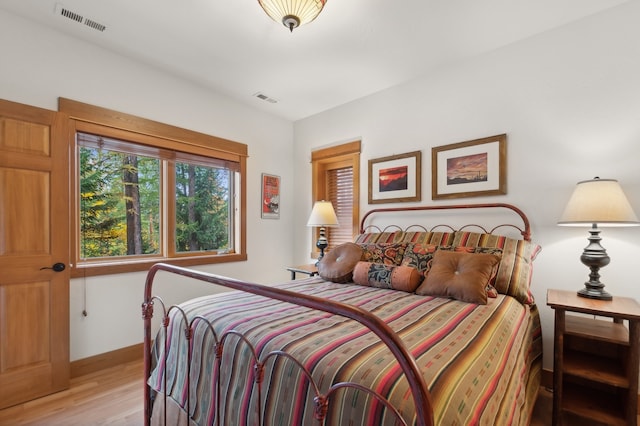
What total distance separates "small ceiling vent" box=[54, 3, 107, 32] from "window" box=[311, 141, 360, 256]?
233 centimetres

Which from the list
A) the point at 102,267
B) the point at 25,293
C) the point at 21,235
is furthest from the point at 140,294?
the point at 21,235

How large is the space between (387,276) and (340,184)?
6.08ft

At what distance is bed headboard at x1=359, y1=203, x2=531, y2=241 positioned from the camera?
2307mm

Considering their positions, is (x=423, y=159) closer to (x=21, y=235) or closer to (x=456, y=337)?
(x=456, y=337)

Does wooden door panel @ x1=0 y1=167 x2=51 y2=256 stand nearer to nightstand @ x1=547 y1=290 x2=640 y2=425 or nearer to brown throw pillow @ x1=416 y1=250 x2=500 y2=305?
brown throw pillow @ x1=416 y1=250 x2=500 y2=305

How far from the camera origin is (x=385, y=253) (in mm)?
2373

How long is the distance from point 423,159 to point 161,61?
8.44 ft

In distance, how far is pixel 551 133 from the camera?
2184mm

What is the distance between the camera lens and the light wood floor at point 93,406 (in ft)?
5.82

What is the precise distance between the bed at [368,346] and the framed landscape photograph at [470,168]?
1.01 ft

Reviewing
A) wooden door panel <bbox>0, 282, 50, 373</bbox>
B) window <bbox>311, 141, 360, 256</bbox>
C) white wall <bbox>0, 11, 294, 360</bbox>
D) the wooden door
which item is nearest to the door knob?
the wooden door

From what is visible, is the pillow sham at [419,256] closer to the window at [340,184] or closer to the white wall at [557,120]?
the white wall at [557,120]

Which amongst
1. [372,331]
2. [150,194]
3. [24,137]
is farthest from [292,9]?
[150,194]

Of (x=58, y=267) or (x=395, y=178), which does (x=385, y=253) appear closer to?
(x=395, y=178)
